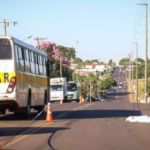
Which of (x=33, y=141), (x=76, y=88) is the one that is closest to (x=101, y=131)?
(x=33, y=141)

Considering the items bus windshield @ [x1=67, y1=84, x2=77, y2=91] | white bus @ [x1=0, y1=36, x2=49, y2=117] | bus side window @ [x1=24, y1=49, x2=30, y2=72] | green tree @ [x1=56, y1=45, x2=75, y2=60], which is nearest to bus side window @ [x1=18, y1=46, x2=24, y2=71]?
white bus @ [x1=0, y1=36, x2=49, y2=117]

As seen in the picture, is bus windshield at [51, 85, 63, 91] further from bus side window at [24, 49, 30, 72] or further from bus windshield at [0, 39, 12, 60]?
bus windshield at [0, 39, 12, 60]

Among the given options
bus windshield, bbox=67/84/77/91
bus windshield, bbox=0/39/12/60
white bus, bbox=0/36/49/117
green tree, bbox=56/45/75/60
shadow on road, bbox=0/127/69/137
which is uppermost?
green tree, bbox=56/45/75/60

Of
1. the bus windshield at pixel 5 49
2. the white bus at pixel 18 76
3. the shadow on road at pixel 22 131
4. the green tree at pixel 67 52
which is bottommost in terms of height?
the shadow on road at pixel 22 131

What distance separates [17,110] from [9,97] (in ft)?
5.83

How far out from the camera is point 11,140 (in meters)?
11.1

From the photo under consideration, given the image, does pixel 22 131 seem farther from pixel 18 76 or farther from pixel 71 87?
pixel 71 87

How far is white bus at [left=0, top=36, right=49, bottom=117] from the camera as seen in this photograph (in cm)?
1630

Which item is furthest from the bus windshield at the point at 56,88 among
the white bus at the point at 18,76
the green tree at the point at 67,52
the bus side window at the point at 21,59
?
the bus side window at the point at 21,59

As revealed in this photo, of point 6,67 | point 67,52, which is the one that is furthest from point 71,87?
point 6,67

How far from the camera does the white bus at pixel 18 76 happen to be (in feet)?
53.5

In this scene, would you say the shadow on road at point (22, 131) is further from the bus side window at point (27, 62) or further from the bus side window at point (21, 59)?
the bus side window at point (27, 62)

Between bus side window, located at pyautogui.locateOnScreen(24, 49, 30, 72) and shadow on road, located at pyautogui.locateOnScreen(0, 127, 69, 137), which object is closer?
shadow on road, located at pyautogui.locateOnScreen(0, 127, 69, 137)

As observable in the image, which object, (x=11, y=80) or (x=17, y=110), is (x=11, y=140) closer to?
(x=11, y=80)
